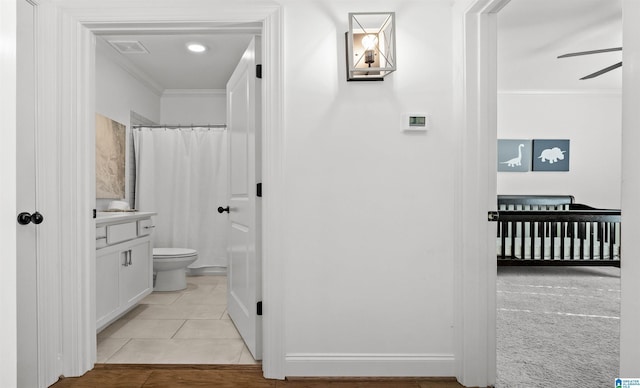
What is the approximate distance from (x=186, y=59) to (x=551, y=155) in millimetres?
4931

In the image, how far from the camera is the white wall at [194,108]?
5.12 m

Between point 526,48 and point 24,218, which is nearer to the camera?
point 24,218

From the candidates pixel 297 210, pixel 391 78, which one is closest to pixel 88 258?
pixel 297 210

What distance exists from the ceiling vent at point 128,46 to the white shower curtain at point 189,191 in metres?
1.03

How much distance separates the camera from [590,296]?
11.8 ft

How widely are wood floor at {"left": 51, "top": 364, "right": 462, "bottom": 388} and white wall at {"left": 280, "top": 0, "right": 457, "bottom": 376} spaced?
0.22 ft

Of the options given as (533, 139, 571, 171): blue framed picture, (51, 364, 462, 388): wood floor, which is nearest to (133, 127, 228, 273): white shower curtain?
(51, 364, 462, 388): wood floor

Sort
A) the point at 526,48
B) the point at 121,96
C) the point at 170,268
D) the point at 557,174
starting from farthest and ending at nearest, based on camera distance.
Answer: the point at 557,174 → the point at 121,96 → the point at 526,48 → the point at 170,268

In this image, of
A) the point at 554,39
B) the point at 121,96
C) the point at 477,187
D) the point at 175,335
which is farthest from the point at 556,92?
the point at 175,335

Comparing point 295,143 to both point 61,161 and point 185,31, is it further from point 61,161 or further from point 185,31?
point 61,161

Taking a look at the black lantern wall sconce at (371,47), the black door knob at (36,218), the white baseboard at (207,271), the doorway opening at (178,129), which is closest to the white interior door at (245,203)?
the doorway opening at (178,129)

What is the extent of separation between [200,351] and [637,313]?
86.7 inches

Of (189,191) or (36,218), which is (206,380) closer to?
(36,218)

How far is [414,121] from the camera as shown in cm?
207
